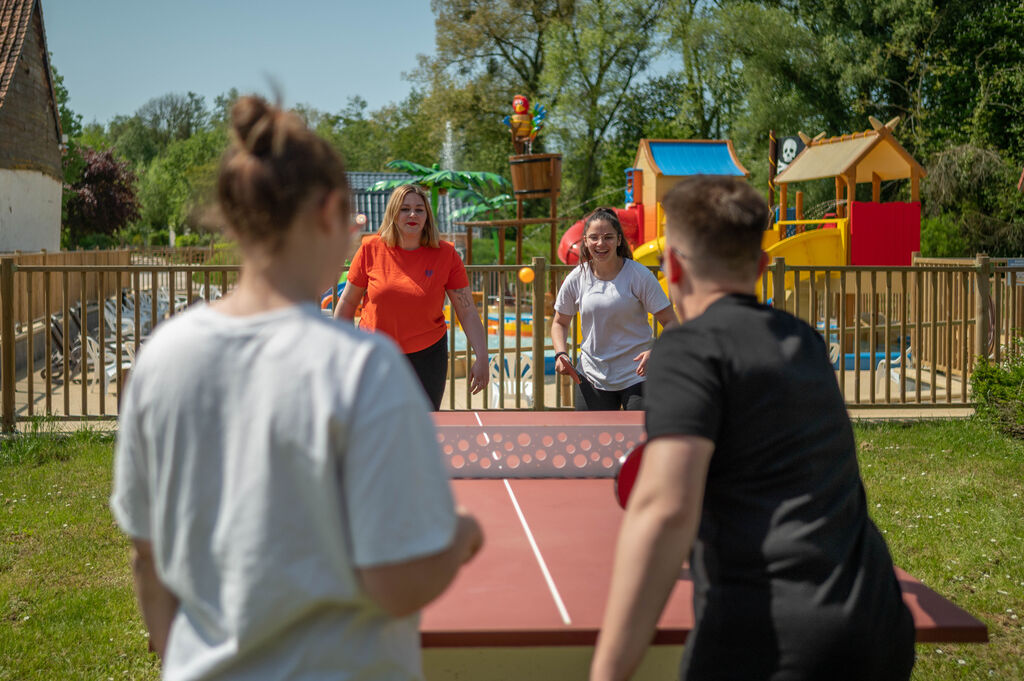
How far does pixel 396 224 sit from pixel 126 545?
2527mm

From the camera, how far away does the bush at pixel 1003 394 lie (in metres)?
8.34

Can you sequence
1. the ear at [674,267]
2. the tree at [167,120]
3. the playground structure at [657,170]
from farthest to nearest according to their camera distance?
1. the tree at [167,120]
2. the playground structure at [657,170]
3. the ear at [674,267]

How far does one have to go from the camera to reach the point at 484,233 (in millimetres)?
49406

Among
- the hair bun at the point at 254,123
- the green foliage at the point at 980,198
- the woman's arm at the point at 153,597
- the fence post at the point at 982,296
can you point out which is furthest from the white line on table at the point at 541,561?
the green foliage at the point at 980,198

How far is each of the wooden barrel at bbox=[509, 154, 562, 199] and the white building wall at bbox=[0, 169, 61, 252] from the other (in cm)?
1516

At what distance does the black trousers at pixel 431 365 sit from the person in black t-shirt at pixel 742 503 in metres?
3.66

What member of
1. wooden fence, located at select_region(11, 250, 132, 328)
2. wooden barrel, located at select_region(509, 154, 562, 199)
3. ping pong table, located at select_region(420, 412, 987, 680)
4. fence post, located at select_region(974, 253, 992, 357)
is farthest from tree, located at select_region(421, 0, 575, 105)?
ping pong table, located at select_region(420, 412, 987, 680)

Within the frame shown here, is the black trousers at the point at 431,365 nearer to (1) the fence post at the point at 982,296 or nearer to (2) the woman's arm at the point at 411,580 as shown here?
(2) the woman's arm at the point at 411,580

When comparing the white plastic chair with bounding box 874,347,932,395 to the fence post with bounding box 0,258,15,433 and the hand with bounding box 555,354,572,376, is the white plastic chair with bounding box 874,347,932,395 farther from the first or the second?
the fence post with bounding box 0,258,15,433

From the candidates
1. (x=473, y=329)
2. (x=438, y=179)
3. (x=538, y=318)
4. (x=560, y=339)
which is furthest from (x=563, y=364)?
(x=438, y=179)

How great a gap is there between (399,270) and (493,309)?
60.3 feet

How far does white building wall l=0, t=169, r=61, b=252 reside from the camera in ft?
83.7

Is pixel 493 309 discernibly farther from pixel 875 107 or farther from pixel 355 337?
pixel 355 337

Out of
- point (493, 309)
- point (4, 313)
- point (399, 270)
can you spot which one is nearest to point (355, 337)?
point (399, 270)
